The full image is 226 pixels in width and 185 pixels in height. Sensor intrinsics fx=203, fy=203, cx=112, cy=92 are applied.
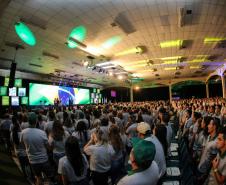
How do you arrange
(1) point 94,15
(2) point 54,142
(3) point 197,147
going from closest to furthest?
(2) point 54,142, (3) point 197,147, (1) point 94,15

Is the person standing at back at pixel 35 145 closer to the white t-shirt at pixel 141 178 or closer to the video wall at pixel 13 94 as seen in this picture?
the white t-shirt at pixel 141 178

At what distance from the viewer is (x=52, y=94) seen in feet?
55.5

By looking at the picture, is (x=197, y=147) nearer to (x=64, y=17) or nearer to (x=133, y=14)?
(x=133, y=14)

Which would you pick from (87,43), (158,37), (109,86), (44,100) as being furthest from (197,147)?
(109,86)

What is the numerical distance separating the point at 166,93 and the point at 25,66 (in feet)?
65.5

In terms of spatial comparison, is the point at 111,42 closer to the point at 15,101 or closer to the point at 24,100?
the point at 15,101

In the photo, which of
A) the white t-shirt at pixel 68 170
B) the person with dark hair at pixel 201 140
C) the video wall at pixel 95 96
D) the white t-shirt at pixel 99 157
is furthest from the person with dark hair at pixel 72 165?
the video wall at pixel 95 96

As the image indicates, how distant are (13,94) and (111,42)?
26.9ft

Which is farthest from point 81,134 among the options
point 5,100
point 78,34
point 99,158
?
point 5,100

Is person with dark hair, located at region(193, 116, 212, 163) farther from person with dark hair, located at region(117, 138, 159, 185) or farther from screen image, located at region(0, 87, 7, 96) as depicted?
screen image, located at region(0, 87, 7, 96)

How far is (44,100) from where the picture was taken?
52.2 feet

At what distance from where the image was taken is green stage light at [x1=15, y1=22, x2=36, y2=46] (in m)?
6.36

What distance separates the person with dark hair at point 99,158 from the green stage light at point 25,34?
16.5 ft

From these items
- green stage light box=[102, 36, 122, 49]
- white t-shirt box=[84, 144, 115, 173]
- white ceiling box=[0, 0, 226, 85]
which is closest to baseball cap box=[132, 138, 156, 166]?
white t-shirt box=[84, 144, 115, 173]
